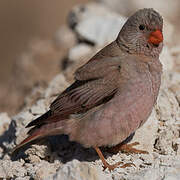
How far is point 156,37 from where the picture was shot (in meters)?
5.80

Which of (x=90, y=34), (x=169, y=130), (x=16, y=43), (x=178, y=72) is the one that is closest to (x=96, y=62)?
(x=169, y=130)

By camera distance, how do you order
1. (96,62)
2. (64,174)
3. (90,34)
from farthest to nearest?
(90,34) → (96,62) → (64,174)

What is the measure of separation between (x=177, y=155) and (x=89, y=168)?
4.96 ft

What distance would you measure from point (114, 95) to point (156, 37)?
3.16 ft

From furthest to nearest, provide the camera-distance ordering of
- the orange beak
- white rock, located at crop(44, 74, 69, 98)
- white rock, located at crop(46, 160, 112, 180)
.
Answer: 1. white rock, located at crop(44, 74, 69, 98)
2. the orange beak
3. white rock, located at crop(46, 160, 112, 180)

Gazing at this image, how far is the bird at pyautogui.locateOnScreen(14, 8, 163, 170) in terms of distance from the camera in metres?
5.55

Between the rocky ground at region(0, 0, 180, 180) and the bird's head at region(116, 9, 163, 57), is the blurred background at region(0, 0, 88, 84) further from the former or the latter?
the bird's head at region(116, 9, 163, 57)

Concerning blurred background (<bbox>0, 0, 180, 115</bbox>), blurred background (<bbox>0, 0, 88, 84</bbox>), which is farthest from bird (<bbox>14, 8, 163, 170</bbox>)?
blurred background (<bbox>0, 0, 88, 84</bbox>)

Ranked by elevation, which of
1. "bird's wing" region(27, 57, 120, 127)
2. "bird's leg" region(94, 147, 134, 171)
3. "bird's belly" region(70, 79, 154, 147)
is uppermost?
"bird's wing" region(27, 57, 120, 127)

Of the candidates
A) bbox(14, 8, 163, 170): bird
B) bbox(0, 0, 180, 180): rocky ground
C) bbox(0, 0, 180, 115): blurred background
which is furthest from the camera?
bbox(0, 0, 180, 115): blurred background

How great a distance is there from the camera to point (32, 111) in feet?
22.6

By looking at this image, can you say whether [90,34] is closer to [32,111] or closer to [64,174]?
[32,111]

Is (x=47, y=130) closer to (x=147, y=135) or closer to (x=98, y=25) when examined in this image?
(x=147, y=135)

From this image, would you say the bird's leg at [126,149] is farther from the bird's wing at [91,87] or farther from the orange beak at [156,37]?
the orange beak at [156,37]
